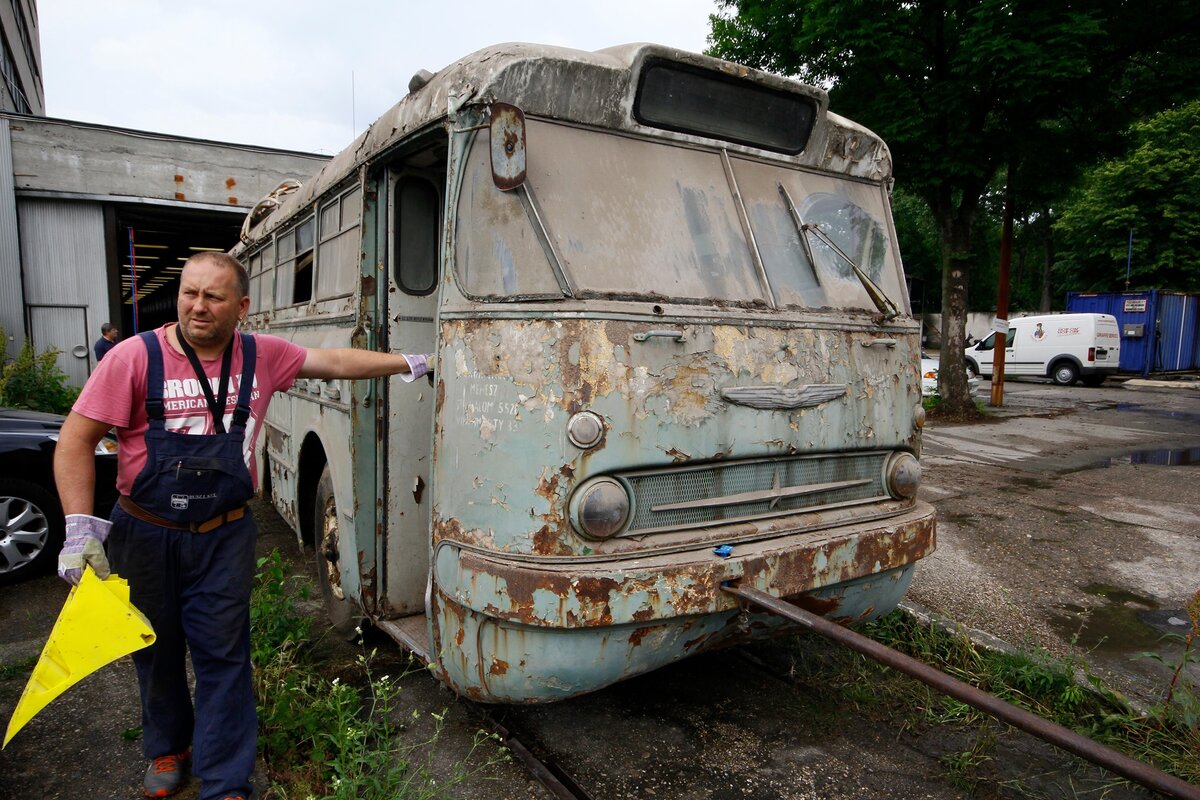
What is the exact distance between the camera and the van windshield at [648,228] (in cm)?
292

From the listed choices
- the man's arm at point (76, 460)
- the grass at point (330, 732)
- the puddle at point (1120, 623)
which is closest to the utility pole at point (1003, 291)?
the puddle at point (1120, 623)

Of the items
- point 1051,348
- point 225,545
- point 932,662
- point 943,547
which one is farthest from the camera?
point 1051,348

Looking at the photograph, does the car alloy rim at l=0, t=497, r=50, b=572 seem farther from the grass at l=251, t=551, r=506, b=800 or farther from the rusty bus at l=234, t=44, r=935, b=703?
the rusty bus at l=234, t=44, r=935, b=703

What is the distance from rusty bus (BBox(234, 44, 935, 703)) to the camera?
2.72 meters

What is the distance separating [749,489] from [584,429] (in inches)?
32.6

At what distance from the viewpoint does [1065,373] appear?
23703 millimetres

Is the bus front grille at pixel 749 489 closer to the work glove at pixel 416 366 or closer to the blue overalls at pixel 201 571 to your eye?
the work glove at pixel 416 366

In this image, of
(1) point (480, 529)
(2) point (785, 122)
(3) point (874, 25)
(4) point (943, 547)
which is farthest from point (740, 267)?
(3) point (874, 25)

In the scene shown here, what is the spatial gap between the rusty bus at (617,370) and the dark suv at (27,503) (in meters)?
3.05

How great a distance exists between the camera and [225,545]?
2.75 metres

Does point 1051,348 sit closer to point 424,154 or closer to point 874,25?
point 874,25

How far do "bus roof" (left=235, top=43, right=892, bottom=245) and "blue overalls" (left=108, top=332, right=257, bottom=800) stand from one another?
124 cm

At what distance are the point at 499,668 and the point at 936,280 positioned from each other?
45.8 meters

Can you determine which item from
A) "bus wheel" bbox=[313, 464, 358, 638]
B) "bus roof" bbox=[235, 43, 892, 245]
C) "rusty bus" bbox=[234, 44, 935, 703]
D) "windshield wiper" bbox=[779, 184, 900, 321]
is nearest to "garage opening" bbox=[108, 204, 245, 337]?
"bus wheel" bbox=[313, 464, 358, 638]
